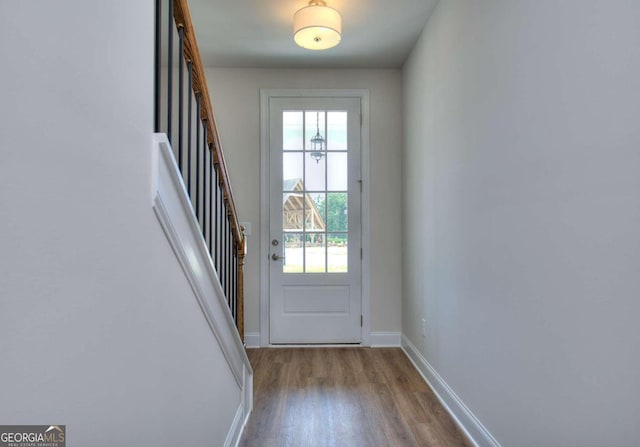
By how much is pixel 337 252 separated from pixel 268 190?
0.86 metres

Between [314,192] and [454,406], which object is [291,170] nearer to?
[314,192]

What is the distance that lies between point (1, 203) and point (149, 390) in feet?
1.99

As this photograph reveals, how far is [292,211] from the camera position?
3.68 meters

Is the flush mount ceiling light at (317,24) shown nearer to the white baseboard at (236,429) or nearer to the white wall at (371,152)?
the white wall at (371,152)

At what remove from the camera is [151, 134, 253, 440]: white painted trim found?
1.01m

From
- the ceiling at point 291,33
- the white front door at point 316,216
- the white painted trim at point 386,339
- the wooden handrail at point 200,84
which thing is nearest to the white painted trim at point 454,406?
the white painted trim at point 386,339

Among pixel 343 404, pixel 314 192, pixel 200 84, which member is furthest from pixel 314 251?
pixel 200 84

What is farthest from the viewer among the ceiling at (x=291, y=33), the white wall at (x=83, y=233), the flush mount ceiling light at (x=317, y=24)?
the ceiling at (x=291, y=33)

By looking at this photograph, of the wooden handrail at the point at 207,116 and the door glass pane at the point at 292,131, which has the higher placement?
the door glass pane at the point at 292,131

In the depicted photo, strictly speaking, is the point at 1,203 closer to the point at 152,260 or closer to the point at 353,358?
the point at 152,260

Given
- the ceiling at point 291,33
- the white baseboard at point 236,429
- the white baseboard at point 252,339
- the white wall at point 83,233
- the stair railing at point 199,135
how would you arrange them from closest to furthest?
the white wall at point 83,233 < the stair railing at point 199,135 < the white baseboard at point 236,429 < the ceiling at point 291,33 < the white baseboard at point 252,339

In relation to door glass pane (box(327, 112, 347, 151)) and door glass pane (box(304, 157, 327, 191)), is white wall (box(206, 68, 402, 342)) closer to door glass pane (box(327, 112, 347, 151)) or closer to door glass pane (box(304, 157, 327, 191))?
door glass pane (box(327, 112, 347, 151))

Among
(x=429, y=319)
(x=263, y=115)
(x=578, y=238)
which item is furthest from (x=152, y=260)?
(x=263, y=115)

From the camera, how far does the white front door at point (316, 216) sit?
144 inches
